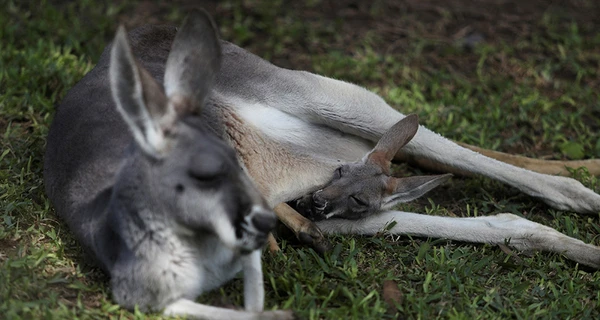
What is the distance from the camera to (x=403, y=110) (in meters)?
5.16

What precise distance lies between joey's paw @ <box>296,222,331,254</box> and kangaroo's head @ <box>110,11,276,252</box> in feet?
2.70

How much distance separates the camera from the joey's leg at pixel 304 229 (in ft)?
12.0

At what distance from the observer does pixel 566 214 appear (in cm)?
423

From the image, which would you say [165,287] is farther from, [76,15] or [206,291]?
[76,15]

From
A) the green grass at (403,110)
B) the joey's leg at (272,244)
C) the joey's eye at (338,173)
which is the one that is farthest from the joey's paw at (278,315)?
the joey's eye at (338,173)

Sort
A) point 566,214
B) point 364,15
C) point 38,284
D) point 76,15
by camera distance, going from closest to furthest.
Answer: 1. point 38,284
2. point 566,214
3. point 76,15
4. point 364,15

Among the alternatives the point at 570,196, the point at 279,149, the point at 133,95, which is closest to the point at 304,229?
the point at 279,149

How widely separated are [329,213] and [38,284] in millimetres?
1326

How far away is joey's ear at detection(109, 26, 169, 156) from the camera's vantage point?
107 inches

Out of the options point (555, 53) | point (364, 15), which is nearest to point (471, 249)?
point (555, 53)

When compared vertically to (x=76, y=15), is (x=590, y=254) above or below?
above

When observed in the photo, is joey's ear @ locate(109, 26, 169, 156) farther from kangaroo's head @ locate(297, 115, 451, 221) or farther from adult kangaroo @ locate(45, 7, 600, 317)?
kangaroo's head @ locate(297, 115, 451, 221)

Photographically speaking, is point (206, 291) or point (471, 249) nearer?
point (206, 291)

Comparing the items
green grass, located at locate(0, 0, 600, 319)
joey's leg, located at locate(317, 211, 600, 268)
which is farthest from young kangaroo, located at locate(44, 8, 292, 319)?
joey's leg, located at locate(317, 211, 600, 268)
